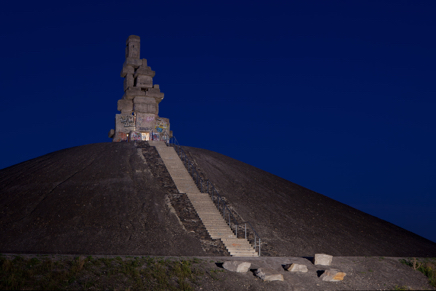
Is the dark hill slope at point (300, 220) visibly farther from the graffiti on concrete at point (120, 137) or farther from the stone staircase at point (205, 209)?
the graffiti on concrete at point (120, 137)

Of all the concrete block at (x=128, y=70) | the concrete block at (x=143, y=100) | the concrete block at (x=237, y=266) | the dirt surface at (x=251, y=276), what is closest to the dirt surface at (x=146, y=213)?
the dirt surface at (x=251, y=276)

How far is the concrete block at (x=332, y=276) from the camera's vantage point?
1739 centimetres

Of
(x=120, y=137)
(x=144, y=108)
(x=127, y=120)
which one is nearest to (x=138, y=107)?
(x=144, y=108)

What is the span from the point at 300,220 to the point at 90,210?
13978 millimetres

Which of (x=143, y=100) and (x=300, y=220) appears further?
(x=143, y=100)

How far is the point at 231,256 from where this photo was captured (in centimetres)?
2106

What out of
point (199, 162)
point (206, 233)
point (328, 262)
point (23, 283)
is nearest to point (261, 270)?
point (328, 262)

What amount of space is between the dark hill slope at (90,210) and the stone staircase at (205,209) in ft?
5.41

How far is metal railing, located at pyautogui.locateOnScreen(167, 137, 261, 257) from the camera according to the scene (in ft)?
75.9

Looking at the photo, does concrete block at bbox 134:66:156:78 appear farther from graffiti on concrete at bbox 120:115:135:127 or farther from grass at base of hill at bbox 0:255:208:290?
grass at base of hill at bbox 0:255:208:290

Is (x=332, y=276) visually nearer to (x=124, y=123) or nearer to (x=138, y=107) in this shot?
(x=124, y=123)

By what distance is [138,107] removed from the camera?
139 ft

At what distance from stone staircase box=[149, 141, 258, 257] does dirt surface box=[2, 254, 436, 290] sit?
2.72 metres

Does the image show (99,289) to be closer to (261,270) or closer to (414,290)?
(261,270)
